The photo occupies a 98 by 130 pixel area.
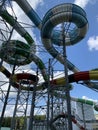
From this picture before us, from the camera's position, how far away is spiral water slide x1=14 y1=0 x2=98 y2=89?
1391cm

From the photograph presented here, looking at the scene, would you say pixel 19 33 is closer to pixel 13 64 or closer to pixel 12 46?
pixel 12 46

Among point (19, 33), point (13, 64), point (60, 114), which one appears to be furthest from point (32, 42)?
point (60, 114)

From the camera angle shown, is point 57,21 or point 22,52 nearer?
point 57,21

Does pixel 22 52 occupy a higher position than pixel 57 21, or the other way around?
pixel 57 21

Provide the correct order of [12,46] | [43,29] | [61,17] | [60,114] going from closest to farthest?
1. [61,17]
2. [43,29]
3. [12,46]
4. [60,114]

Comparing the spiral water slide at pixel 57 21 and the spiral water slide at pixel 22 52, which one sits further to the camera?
the spiral water slide at pixel 22 52

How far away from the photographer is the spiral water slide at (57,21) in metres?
13.9

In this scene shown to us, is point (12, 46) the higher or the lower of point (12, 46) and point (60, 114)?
the higher

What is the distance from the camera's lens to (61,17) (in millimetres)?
13875

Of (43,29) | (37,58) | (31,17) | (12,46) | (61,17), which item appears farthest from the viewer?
(37,58)

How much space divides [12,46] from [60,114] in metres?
10.6

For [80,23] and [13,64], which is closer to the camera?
[80,23]

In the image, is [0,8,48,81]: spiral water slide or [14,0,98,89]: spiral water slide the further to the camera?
[0,8,48,81]: spiral water slide

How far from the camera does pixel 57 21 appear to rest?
46.3 ft
